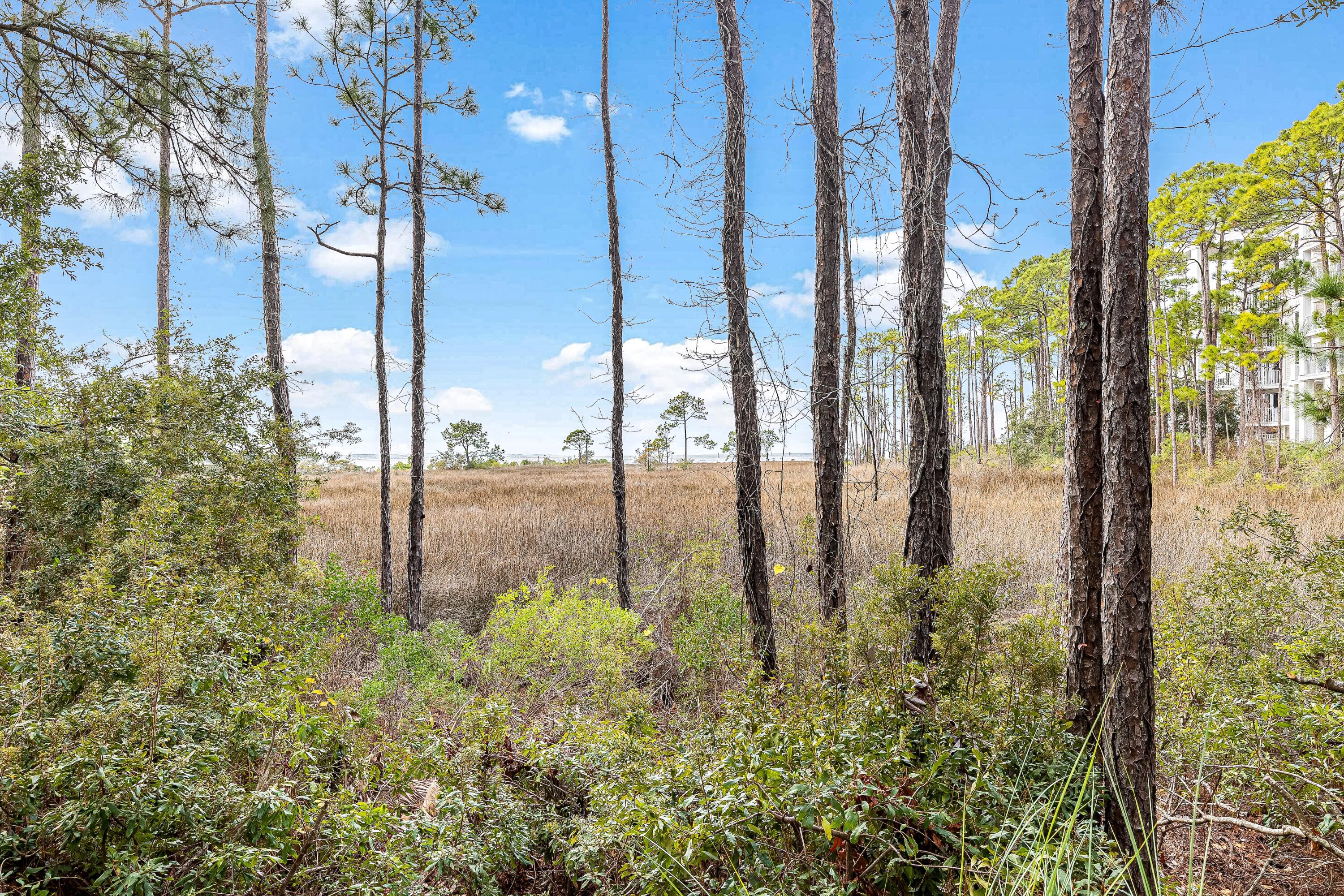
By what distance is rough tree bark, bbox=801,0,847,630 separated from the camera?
4.46m

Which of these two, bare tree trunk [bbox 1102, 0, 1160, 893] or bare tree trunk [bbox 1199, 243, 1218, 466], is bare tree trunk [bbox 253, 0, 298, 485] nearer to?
bare tree trunk [bbox 1102, 0, 1160, 893]

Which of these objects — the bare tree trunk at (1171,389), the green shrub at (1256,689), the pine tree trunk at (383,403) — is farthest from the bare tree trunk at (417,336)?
the bare tree trunk at (1171,389)

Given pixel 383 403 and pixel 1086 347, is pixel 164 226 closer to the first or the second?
pixel 383 403

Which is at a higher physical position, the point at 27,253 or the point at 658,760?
the point at 27,253

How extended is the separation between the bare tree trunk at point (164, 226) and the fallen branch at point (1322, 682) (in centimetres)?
786

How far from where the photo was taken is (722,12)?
4.55 metres

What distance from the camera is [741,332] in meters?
4.62

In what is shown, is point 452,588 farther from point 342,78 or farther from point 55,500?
point 342,78

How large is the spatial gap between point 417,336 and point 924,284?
21.9 ft

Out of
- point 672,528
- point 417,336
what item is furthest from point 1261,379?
point 417,336

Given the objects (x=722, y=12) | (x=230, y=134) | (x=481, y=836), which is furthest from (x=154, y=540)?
(x=722, y=12)

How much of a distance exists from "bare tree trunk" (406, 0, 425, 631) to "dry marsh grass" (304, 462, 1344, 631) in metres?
0.70

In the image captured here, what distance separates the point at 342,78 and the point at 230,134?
10.7 ft

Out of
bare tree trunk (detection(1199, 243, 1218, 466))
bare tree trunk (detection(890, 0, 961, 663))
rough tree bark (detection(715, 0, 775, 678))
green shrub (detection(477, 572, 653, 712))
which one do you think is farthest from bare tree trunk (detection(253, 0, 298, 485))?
bare tree trunk (detection(1199, 243, 1218, 466))
